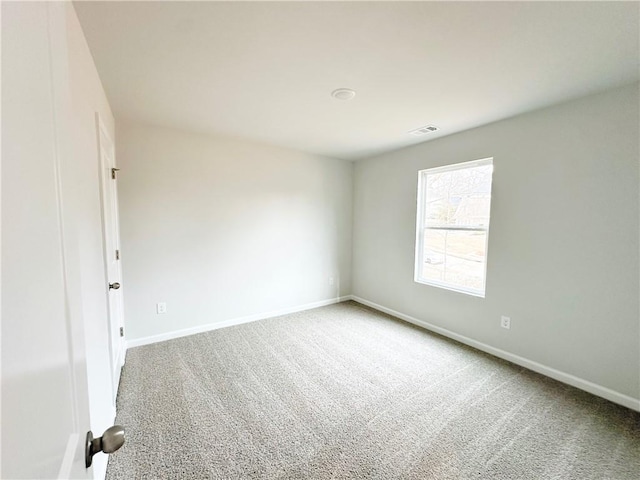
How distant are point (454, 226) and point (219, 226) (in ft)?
9.33

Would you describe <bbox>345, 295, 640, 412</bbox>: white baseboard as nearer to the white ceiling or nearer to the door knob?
the white ceiling

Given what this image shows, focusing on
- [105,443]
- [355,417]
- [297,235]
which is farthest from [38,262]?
[297,235]

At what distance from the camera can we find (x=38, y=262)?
410 mm

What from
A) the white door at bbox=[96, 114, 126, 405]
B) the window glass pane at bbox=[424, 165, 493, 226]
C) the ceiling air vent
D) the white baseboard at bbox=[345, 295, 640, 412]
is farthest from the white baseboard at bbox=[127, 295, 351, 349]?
the ceiling air vent

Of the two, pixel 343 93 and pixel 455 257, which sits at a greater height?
pixel 343 93

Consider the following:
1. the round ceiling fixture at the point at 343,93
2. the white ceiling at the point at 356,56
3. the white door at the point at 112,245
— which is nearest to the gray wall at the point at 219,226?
the white door at the point at 112,245

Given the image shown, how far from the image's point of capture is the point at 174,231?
10.2 feet

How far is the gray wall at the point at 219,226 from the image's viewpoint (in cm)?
291

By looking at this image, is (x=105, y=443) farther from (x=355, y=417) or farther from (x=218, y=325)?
(x=218, y=325)

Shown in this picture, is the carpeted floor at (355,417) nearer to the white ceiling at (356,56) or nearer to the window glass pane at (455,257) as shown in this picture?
the window glass pane at (455,257)

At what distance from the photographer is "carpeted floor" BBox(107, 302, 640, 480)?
1576mm

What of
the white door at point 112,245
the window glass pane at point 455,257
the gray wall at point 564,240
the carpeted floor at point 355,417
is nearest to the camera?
the carpeted floor at point 355,417

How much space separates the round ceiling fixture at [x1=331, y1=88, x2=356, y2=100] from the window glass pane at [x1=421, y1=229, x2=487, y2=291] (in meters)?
2.01

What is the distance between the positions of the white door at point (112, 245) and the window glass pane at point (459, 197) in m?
3.37
